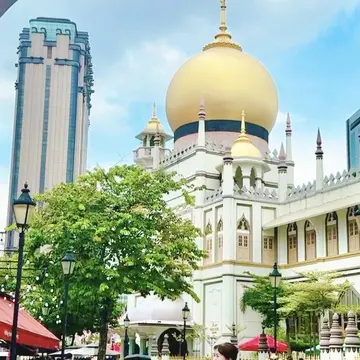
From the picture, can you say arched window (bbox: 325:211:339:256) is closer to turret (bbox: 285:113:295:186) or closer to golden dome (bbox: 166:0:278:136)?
turret (bbox: 285:113:295:186)

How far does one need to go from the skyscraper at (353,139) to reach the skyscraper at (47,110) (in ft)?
145

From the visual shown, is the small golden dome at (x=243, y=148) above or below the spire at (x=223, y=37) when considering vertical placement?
below

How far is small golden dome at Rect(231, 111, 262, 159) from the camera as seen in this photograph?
42.0 m

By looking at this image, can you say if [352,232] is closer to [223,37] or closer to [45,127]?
[223,37]

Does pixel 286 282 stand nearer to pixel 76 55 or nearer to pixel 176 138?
pixel 176 138

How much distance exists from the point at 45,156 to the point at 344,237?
82.3 m

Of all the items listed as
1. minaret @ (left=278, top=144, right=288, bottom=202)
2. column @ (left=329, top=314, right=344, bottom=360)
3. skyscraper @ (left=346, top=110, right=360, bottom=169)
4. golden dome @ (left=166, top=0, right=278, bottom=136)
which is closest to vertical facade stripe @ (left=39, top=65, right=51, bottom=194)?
skyscraper @ (left=346, top=110, right=360, bottom=169)

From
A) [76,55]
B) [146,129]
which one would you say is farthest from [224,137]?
[76,55]

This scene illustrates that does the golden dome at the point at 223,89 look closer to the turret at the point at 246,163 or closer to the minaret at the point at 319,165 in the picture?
the turret at the point at 246,163

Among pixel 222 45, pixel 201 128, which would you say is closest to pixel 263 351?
pixel 201 128

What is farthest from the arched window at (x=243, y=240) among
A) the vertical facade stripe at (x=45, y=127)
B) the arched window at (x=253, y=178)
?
the vertical facade stripe at (x=45, y=127)

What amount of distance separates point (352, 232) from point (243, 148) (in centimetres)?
977

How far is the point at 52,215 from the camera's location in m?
25.0

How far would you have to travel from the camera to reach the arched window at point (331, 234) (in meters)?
35.8
